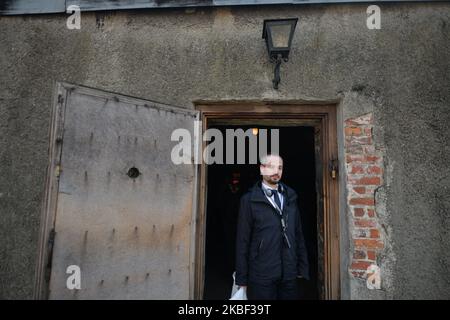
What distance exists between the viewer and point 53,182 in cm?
202

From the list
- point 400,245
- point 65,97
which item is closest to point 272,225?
point 400,245

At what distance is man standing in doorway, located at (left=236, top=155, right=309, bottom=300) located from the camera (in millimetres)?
2469

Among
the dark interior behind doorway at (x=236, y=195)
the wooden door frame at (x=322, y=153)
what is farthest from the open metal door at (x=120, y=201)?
the dark interior behind doorway at (x=236, y=195)

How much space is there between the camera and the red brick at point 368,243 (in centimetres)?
247

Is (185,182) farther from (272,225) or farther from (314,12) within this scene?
(314,12)

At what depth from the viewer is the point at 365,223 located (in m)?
2.50

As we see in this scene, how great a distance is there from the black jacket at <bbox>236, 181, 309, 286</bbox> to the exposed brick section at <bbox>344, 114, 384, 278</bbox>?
1.60 feet

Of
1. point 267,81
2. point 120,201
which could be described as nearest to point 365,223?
point 267,81

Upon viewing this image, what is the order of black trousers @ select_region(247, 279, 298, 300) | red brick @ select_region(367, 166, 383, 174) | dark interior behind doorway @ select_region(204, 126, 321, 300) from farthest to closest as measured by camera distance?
dark interior behind doorway @ select_region(204, 126, 321, 300), red brick @ select_region(367, 166, 383, 174), black trousers @ select_region(247, 279, 298, 300)

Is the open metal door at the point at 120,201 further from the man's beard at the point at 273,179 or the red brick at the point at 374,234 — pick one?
the red brick at the point at 374,234

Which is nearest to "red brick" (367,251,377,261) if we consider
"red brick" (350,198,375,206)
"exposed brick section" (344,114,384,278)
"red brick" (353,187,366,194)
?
"exposed brick section" (344,114,384,278)

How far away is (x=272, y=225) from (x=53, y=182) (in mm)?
1739

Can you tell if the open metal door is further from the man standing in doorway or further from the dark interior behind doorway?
the dark interior behind doorway

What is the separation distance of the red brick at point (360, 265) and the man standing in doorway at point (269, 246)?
0.41m
